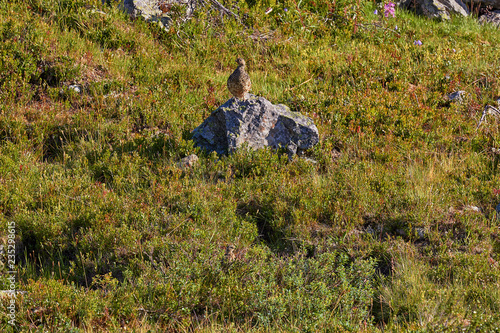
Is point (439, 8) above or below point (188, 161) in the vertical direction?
above

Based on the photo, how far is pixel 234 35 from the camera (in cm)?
992

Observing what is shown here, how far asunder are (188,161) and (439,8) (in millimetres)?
8725

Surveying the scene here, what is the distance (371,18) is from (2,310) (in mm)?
10015

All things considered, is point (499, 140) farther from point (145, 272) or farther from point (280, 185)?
point (145, 272)

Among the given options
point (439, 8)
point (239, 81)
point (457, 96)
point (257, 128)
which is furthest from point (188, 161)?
point (439, 8)

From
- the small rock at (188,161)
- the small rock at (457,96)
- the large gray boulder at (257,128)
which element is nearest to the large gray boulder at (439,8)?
the small rock at (457,96)

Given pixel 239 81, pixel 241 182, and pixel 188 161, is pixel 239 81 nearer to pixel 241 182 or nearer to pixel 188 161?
pixel 188 161

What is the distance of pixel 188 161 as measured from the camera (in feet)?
21.9

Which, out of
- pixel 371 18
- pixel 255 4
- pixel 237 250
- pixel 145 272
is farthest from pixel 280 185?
pixel 371 18

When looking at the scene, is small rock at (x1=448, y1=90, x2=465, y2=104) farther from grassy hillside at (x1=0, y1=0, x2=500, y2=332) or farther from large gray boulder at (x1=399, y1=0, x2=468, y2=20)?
large gray boulder at (x1=399, y1=0, x2=468, y2=20)

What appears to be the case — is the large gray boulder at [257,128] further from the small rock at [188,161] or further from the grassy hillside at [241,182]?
the small rock at [188,161]

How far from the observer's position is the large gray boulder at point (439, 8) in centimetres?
1206

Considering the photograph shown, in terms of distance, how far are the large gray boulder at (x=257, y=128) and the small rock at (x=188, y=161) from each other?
39 cm

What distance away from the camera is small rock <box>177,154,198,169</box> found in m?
6.58
